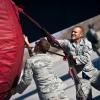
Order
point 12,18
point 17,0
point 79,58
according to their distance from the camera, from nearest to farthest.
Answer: point 12,18 → point 79,58 → point 17,0

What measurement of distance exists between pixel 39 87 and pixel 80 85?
723mm

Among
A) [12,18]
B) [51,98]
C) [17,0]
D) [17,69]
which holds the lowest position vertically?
[51,98]

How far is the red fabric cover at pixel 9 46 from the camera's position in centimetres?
649

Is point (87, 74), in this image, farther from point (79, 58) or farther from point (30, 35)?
point (30, 35)

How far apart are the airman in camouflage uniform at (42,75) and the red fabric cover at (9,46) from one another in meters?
0.15

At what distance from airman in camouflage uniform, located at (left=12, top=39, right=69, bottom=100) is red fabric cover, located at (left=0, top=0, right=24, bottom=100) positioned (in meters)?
0.15

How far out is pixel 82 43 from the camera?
739 cm

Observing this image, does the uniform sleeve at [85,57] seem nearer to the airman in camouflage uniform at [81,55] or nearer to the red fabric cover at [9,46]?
the airman in camouflage uniform at [81,55]

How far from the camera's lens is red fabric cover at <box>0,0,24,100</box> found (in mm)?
6492

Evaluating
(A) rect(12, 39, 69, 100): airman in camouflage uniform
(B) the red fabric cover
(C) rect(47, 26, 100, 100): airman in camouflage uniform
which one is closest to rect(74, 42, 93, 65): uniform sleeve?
(C) rect(47, 26, 100, 100): airman in camouflage uniform

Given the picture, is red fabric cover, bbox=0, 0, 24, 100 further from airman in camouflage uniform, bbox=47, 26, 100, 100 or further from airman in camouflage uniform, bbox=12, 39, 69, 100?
airman in camouflage uniform, bbox=47, 26, 100, 100

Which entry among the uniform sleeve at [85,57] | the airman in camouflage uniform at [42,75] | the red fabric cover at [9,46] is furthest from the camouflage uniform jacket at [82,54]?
the red fabric cover at [9,46]

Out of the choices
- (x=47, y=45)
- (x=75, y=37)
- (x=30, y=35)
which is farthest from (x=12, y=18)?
(x=30, y=35)

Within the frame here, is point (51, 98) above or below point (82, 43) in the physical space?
below
